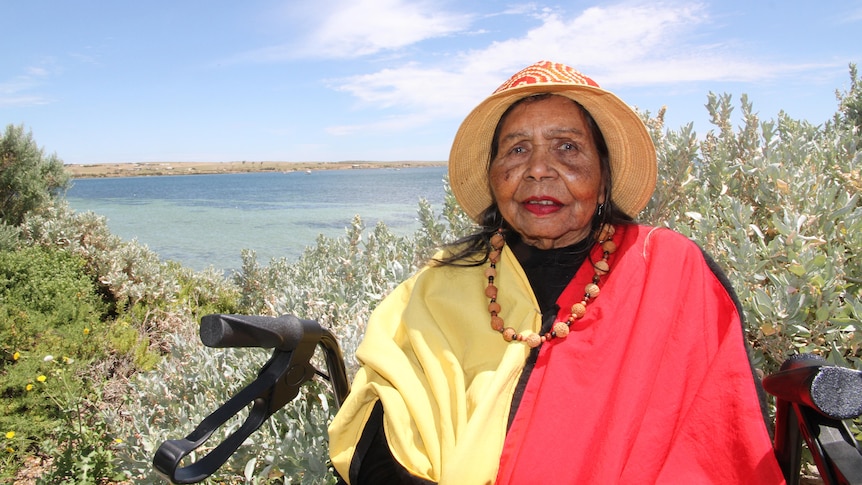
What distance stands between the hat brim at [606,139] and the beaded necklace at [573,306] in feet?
0.73

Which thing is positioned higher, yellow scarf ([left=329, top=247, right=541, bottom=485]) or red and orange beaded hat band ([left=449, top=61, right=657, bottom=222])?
red and orange beaded hat band ([left=449, top=61, right=657, bottom=222])

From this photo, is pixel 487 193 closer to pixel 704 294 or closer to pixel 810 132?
pixel 704 294

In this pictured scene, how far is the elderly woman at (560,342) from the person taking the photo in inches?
58.0

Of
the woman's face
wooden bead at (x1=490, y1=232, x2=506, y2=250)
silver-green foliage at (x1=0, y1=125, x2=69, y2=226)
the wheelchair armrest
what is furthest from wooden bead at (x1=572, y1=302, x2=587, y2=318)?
silver-green foliage at (x1=0, y1=125, x2=69, y2=226)

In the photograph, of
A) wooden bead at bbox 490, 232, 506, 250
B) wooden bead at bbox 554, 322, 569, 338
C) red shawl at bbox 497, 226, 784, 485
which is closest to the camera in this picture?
red shawl at bbox 497, 226, 784, 485

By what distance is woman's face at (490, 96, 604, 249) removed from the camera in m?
1.87

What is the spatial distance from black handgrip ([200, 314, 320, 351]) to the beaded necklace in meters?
0.62

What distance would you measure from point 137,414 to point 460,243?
224 cm

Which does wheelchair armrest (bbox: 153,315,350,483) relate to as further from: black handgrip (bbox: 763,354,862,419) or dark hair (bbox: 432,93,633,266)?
black handgrip (bbox: 763,354,862,419)

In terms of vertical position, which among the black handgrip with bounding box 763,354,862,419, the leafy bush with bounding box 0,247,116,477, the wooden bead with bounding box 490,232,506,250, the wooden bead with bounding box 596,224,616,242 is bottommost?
the leafy bush with bounding box 0,247,116,477

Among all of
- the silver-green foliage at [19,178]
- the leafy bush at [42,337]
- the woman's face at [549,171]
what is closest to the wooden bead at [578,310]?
the woman's face at [549,171]

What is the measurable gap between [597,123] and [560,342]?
84 cm

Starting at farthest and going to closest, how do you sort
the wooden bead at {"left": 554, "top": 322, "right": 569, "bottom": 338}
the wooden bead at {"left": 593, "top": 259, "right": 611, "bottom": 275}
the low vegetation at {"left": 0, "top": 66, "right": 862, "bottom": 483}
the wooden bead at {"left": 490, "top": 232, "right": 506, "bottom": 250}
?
the low vegetation at {"left": 0, "top": 66, "right": 862, "bottom": 483} → the wooden bead at {"left": 490, "top": 232, "right": 506, "bottom": 250} → the wooden bead at {"left": 593, "top": 259, "right": 611, "bottom": 275} → the wooden bead at {"left": 554, "top": 322, "right": 569, "bottom": 338}

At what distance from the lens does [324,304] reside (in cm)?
355
